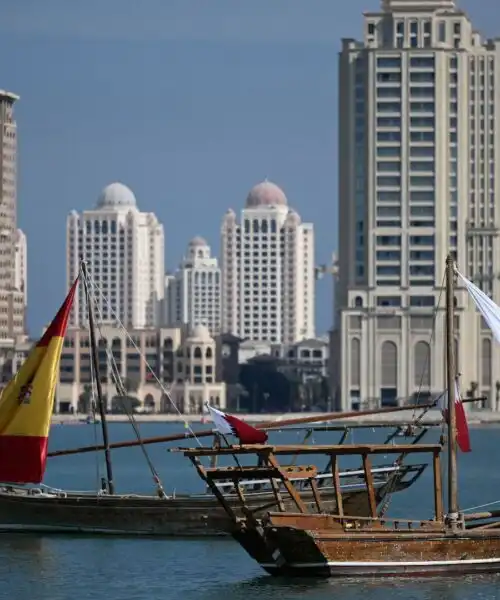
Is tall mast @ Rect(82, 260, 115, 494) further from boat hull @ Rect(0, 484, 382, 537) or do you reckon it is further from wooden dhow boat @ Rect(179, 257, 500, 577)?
wooden dhow boat @ Rect(179, 257, 500, 577)

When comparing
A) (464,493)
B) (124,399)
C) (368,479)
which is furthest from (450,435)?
(464,493)

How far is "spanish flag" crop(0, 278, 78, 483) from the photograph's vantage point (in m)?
66.4

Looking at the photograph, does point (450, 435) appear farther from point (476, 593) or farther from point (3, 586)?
point (3, 586)

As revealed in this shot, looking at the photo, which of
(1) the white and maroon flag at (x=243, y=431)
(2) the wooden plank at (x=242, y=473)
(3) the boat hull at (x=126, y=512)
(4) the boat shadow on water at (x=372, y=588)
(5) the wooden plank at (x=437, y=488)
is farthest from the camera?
(3) the boat hull at (x=126, y=512)

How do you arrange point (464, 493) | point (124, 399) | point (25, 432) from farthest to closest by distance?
point (464, 493) < point (124, 399) < point (25, 432)

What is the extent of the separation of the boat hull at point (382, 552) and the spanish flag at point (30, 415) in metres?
11.8

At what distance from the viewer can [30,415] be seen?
66812mm

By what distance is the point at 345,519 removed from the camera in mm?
56406

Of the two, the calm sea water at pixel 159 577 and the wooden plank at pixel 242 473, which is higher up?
the wooden plank at pixel 242 473

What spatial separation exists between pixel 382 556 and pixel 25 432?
1519 cm

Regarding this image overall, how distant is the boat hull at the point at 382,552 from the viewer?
2188 inches

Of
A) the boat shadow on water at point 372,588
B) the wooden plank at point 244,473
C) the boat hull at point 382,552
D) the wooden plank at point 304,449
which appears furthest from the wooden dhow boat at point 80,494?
the boat hull at point 382,552

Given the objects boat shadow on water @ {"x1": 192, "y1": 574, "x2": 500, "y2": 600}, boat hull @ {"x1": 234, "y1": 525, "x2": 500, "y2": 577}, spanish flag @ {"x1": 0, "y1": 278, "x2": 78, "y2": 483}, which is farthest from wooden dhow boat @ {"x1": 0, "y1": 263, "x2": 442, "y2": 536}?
boat hull @ {"x1": 234, "y1": 525, "x2": 500, "y2": 577}

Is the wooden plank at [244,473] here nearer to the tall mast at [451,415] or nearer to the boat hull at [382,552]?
the boat hull at [382,552]
